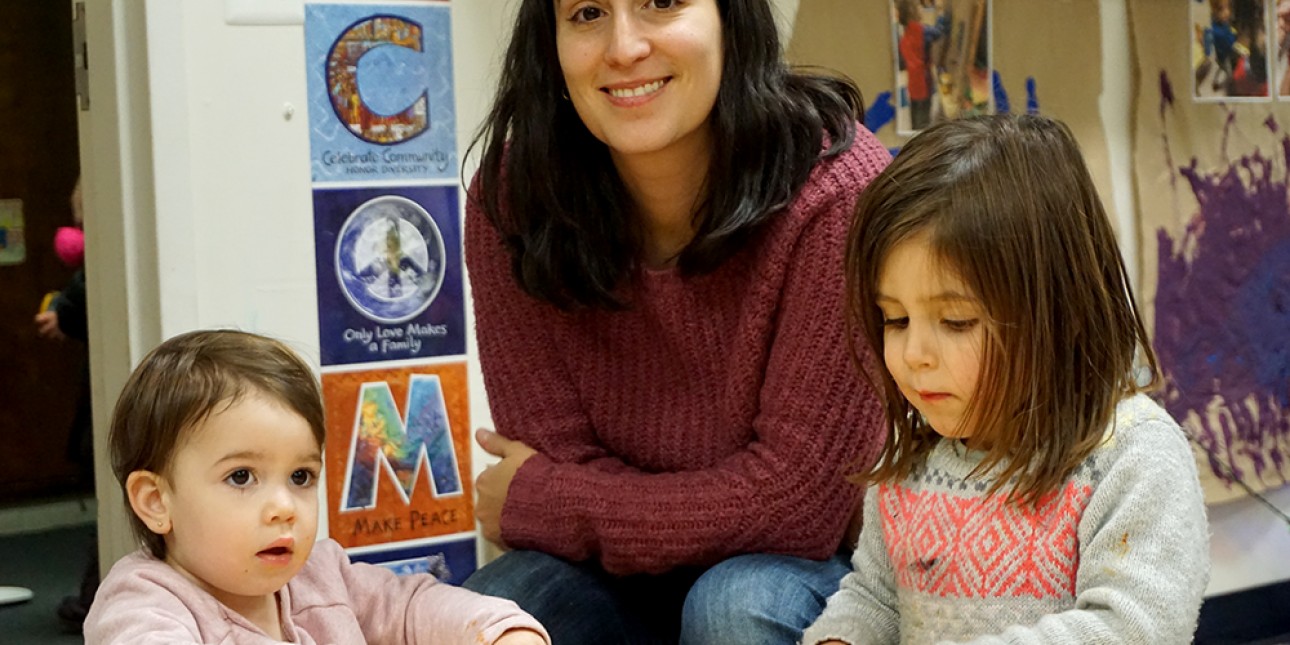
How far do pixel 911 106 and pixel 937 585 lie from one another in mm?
1124

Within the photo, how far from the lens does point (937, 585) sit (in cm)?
122

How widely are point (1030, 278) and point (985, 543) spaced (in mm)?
237

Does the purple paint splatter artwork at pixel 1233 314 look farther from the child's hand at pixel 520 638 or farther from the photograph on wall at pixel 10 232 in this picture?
the photograph on wall at pixel 10 232

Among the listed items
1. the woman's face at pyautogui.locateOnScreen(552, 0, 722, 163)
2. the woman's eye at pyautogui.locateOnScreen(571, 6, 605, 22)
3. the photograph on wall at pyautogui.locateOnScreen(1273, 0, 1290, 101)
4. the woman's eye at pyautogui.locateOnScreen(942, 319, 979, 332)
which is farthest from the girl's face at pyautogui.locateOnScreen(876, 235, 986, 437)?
the photograph on wall at pyautogui.locateOnScreen(1273, 0, 1290, 101)

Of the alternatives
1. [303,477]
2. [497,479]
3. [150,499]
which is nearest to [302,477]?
[303,477]

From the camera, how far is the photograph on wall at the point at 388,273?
185 centimetres

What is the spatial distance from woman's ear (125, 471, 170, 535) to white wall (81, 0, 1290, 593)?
548 mm

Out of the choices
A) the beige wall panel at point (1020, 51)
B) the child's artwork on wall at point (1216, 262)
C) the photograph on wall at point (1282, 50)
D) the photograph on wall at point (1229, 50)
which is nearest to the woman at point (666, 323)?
the beige wall panel at point (1020, 51)

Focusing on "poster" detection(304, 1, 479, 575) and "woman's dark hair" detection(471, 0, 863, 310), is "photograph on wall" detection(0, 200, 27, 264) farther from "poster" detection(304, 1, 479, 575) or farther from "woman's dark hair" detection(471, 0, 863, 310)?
"woman's dark hair" detection(471, 0, 863, 310)

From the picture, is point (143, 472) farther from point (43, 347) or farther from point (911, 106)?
point (43, 347)

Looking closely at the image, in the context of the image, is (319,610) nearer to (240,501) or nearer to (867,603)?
(240,501)

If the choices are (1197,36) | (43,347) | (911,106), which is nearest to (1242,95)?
(1197,36)

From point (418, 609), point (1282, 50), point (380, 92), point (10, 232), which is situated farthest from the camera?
point (10, 232)

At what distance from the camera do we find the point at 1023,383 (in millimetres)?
1164
